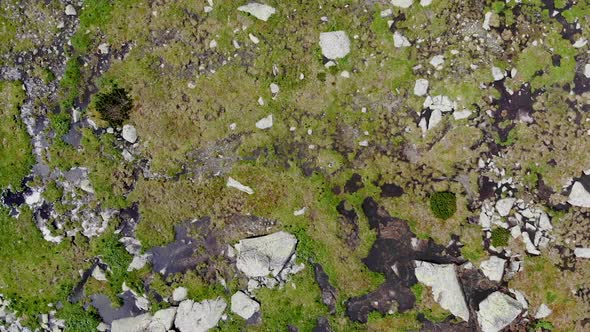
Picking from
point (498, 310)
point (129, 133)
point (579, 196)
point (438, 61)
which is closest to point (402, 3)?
point (438, 61)

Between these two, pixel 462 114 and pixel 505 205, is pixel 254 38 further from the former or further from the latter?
pixel 505 205

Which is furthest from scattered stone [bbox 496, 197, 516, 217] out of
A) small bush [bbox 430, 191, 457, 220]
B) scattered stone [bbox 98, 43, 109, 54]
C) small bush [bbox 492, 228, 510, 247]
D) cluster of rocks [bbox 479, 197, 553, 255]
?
scattered stone [bbox 98, 43, 109, 54]

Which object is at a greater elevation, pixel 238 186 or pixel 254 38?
pixel 254 38

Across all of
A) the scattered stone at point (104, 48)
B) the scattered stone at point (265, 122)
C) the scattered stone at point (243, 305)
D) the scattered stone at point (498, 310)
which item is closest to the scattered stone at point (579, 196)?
the scattered stone at point (498, 310)

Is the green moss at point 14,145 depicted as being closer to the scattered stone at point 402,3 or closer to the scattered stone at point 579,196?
the scattered stone at point 402,3

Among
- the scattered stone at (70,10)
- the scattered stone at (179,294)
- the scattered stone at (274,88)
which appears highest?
the scattered stone at (70,10)

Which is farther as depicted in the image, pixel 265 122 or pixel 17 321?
pixel 17 321

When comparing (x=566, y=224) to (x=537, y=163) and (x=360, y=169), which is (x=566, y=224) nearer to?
(x=537, y=163)
